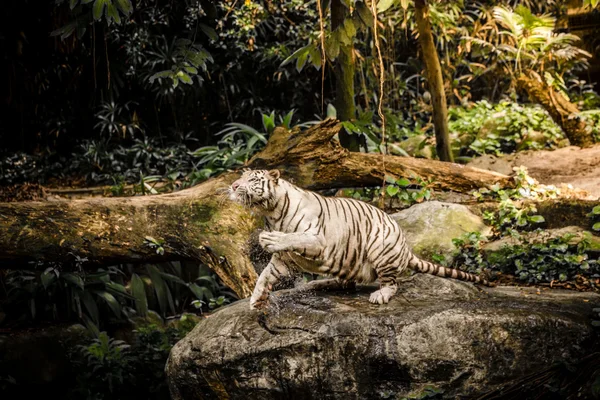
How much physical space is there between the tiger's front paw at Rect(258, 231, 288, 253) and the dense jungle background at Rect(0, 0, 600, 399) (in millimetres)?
1503

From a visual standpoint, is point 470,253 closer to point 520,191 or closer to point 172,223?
point 520,191

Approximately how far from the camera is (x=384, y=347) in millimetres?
3465

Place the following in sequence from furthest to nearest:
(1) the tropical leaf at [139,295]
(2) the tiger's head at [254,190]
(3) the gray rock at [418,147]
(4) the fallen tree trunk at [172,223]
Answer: (3) the gray rock at [418,147], (1) the tropical leaf at [139,295], (4) the fallen tree trunk at [172,223], (2) the tiger's head at [254,190]

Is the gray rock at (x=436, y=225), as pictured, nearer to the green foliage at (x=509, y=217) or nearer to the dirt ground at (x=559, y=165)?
the green foliage at (x=509, y=217)

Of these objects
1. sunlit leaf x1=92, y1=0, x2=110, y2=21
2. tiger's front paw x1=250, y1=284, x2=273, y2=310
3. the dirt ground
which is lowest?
the dirt ground

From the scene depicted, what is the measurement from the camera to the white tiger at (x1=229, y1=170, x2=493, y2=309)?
358cm

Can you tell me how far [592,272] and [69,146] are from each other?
8.99 m

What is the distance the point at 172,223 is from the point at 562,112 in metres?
5.48

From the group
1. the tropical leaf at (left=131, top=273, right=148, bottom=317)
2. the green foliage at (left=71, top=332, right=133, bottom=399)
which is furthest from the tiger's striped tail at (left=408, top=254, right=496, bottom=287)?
the tropical leaf at (left=131, top=273, right=148, bottom=317)

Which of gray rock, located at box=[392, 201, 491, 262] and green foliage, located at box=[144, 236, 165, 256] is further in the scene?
gray rock, located at box=[392, 201, 491, 262]

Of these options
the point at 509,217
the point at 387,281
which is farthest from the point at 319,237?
the point at 509,217

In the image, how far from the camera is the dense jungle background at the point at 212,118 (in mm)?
5434

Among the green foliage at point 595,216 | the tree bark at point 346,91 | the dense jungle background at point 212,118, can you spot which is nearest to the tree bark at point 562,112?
the dense jungle background at point 212,118

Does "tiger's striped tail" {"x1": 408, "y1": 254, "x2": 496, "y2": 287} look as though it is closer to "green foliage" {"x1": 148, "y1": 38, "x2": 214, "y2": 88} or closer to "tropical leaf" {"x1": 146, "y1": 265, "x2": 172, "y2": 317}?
"green foliage" {"x1": 148, "y1": 38, "x2": 214, "y2": 88}
